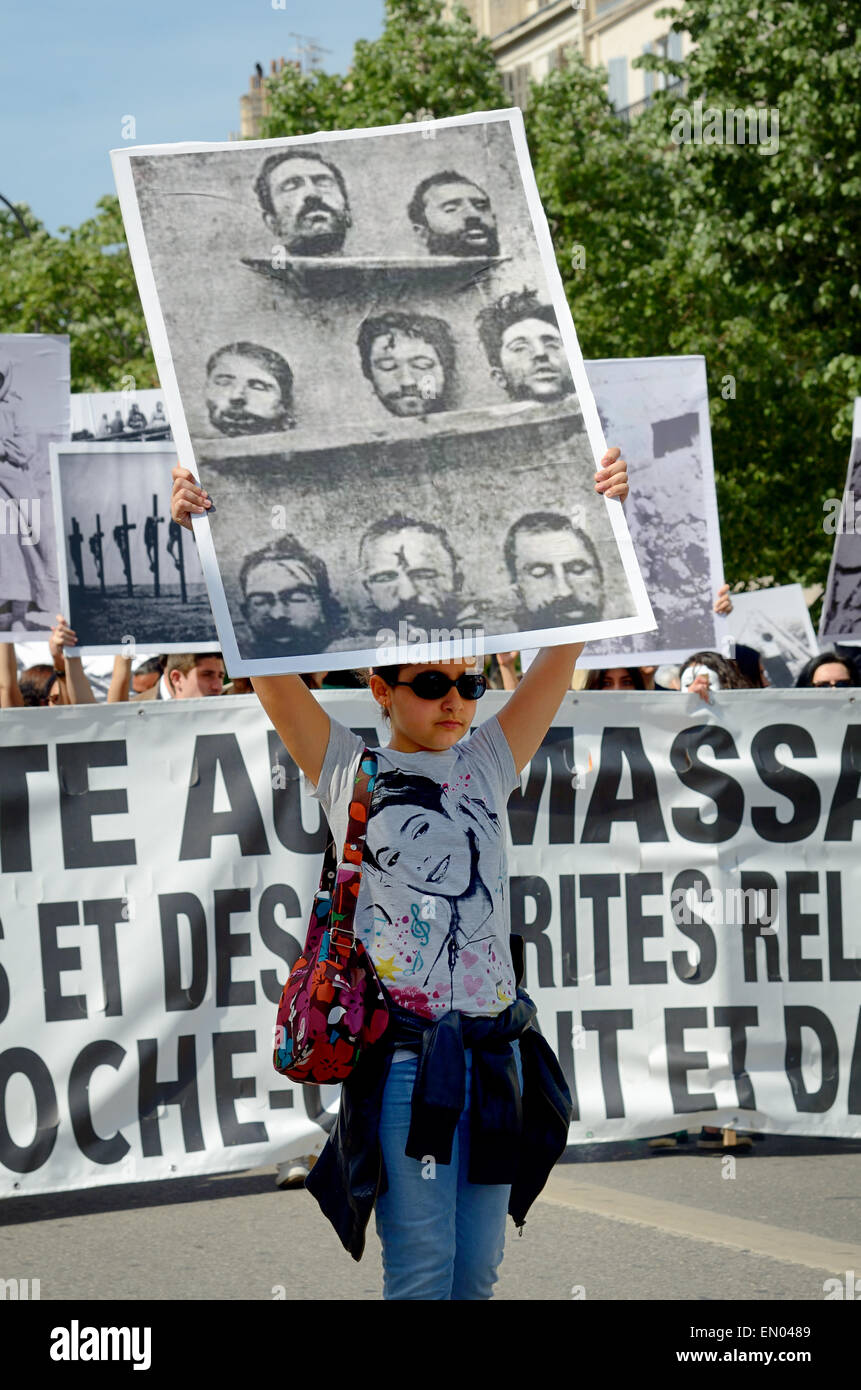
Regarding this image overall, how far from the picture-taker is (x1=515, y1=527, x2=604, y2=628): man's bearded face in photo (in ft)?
10.5

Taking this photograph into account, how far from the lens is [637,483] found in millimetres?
7430

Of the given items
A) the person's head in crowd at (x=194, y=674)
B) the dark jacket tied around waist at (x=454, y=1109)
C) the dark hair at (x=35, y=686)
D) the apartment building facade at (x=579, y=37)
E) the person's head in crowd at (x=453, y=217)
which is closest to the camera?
the dark jacket tied around waist at (x=454, y=1109)

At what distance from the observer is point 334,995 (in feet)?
9.88

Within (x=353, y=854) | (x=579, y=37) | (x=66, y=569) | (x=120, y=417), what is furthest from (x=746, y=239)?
(x=579, y=37)

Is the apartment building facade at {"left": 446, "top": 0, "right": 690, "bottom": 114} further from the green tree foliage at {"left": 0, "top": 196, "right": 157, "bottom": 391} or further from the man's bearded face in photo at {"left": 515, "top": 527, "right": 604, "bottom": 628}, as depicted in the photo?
the man's bearded face in photo at {"left": 515, "top": 527, "right": 604, "bottom": 628}

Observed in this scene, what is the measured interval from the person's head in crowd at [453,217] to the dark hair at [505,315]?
0.10m

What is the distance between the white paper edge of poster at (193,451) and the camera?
305 cm

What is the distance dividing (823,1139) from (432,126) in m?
4.32

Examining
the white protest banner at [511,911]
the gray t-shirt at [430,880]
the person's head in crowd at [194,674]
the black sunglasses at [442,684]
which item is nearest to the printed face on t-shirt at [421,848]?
the gray t-shirt at [430,880]

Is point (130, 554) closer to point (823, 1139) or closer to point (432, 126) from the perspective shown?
point (823, 1139)

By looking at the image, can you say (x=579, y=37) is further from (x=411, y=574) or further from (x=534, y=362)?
(x=411, y=574)

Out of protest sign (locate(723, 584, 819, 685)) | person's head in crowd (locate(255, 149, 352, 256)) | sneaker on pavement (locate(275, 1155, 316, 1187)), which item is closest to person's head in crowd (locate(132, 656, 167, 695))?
protest sign (locate(723, 584, 819, 685))

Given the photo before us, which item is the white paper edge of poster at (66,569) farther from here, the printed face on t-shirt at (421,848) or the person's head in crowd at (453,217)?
the printed face on t-shirt at (421,848)

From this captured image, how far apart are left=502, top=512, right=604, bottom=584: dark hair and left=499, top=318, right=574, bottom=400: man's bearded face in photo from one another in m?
0.26
